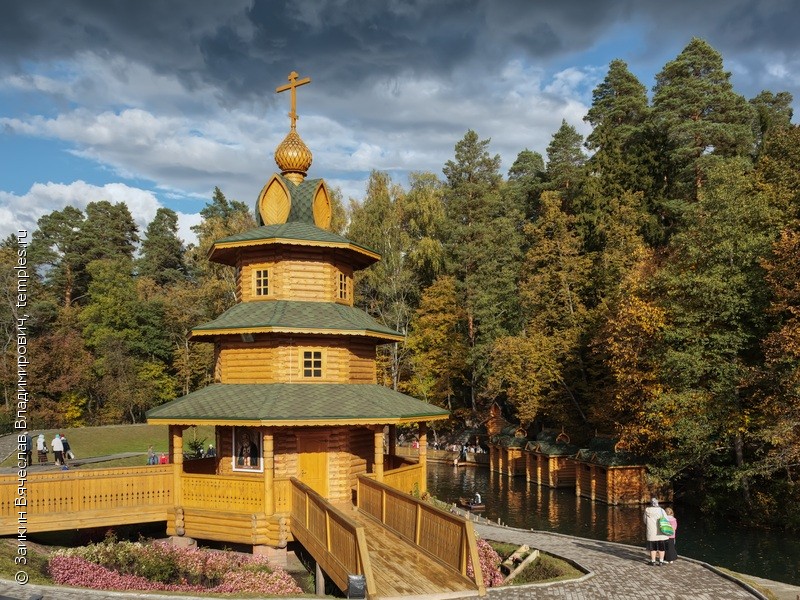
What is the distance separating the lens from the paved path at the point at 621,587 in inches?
489

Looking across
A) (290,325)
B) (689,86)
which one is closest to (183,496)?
(290,325)

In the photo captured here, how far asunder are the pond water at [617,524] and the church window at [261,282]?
14.3 meters

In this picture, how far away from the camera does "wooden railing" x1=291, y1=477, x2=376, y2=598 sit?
12.0 metres

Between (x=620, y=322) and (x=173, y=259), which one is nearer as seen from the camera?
(x=620, y=322)

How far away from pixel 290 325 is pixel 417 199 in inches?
1529

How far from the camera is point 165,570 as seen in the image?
17.6 meters

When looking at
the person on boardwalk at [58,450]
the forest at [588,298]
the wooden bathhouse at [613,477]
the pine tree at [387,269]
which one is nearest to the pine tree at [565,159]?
the forest at [588,298]

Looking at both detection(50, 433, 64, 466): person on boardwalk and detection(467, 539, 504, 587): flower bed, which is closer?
detection(467, 539, 504, 587): flower bed

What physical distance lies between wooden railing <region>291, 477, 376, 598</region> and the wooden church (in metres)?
1.27

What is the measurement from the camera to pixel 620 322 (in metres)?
32.5

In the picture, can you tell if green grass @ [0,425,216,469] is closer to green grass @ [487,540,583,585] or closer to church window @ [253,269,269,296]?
church window @ [253,269,269,296]

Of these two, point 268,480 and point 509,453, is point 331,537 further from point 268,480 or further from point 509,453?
point 509,453

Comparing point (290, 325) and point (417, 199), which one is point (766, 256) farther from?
point (417, 199)

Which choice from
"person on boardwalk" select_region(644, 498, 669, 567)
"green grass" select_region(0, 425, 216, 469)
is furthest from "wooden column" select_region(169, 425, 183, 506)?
"green grass" select_region(0, 425, 216, 469)
